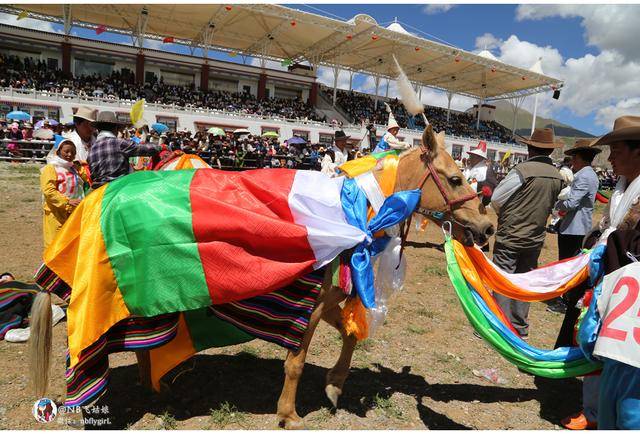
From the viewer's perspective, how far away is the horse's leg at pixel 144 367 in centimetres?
339

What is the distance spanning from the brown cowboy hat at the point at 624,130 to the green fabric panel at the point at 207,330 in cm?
278

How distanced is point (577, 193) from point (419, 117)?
3556 centimetres

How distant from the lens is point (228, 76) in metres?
37.7

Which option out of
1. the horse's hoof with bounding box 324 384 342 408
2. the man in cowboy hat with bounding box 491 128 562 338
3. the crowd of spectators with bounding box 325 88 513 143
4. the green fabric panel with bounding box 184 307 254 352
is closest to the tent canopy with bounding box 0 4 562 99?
the crowd of spectators with bounding box 325 88 513 143

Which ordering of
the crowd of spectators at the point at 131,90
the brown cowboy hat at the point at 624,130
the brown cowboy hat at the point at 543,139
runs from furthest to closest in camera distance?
1. the crowd of spectators at the point at 131,90
2. the brown cowboy hat at the point at 543,139
3. the brown cowboy hat at the point at 624,130

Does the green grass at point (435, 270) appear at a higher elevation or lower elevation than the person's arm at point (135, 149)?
lower

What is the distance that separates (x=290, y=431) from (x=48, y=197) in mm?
3569

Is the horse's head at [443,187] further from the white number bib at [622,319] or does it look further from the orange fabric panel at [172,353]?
the orange fabric panel at [172,353]

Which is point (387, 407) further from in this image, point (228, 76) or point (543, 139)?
point (228, 76)

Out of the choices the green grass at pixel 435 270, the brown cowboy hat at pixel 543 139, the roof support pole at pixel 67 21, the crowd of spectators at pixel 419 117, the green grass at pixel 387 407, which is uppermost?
the roof support pole at pixel 67 21

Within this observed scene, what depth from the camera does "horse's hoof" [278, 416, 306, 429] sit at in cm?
302

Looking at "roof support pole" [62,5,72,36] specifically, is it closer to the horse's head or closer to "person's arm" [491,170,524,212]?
"person's arm" [491,170,524,212]

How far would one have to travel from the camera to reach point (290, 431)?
116 inches

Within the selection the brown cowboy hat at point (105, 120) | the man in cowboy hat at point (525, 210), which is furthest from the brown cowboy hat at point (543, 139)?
the brown cowboy hat at point (105, 120)
